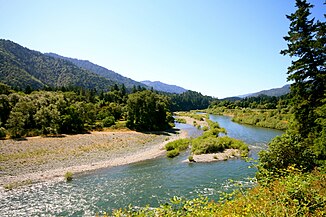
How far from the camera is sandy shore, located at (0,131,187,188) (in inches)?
1011

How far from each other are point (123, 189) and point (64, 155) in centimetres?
1661

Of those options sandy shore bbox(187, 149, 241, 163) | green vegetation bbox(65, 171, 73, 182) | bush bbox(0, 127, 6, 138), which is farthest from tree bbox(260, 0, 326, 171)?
bush bbox(0, 127, 6, 138)

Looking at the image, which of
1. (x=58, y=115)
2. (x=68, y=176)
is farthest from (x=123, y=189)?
(x=58, y=115)

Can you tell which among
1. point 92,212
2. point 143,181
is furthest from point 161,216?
point 143,181

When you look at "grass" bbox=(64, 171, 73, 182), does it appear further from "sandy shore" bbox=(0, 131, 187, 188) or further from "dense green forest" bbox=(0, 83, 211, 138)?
"dense green forest" bbox=(0, 83, 211, 138)

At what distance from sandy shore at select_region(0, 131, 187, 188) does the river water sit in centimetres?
300

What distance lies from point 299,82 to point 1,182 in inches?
1202

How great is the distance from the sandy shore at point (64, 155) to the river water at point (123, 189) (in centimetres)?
300

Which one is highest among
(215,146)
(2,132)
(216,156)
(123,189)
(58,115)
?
(58,115)

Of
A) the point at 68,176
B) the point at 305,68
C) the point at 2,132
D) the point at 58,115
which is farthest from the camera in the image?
the point at 58,115

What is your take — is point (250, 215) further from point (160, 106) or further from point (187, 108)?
point (187, 108)

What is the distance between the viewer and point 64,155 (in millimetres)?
33594

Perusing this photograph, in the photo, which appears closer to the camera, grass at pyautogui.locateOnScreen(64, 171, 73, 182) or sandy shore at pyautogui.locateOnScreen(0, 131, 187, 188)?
grass at pyautogui.locateOnScreen(64, 171, 73, 182)

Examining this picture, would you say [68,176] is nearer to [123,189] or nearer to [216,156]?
[123,189]
